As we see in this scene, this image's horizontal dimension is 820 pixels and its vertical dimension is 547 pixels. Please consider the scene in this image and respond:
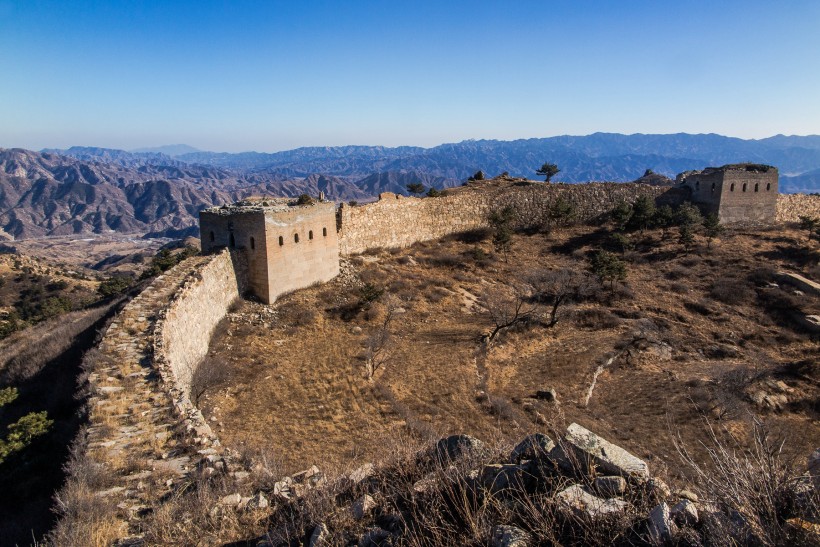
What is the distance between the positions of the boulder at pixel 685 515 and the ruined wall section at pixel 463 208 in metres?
24.2

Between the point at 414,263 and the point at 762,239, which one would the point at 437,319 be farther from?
the point at 762,239

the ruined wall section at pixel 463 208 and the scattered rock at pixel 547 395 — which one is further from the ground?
the ruined wall section at pixel 463 208

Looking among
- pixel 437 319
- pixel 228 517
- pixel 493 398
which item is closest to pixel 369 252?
pixel 437 319

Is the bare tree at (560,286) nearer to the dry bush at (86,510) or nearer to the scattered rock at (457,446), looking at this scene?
the scattered rock at (457,446)

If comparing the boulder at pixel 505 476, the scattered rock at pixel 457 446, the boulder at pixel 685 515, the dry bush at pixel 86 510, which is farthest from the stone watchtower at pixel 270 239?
the boulder at pixel 685 515

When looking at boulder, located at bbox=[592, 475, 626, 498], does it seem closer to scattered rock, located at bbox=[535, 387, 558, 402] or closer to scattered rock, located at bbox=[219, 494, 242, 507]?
scattered rock, located at bbox=[219, 494, 242, 507]

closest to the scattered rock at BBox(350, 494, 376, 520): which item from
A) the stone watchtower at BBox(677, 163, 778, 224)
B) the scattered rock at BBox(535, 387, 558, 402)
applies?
the scattered rock at BBox(535, 387, 558, 402)

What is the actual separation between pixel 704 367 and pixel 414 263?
51.8 feet

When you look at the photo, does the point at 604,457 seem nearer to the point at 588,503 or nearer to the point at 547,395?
the point at 588,503

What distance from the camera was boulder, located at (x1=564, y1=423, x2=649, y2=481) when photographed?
4266mm

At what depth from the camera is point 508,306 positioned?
23188mm

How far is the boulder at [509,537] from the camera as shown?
11.5ft

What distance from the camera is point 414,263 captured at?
28.5m

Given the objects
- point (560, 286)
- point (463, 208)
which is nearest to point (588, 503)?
point (560, 286)
